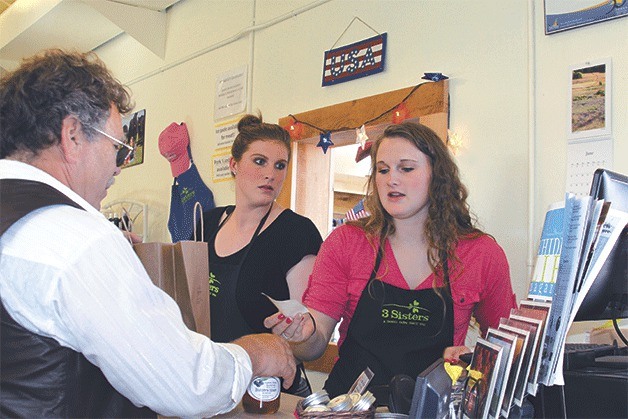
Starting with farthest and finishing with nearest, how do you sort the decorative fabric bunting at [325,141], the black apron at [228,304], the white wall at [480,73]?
the decorative fabric bunting at [325,141]
the black apron at [228,304]
the white wall at [480,73]

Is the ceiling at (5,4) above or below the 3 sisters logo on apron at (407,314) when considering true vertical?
above

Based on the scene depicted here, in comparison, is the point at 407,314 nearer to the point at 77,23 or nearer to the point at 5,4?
the point at 77,23

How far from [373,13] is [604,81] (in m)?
1.17

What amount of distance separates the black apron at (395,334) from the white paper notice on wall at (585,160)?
2.08 ft

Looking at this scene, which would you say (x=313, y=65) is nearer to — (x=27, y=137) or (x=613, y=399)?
(x=27, y=137)

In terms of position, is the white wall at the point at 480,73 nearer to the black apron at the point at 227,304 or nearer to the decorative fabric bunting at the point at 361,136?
the decorative fabric bunting at the point at 361,136

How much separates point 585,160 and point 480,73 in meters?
0.56

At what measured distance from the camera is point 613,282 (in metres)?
1.43

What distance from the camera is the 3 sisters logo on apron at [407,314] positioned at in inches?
73.4

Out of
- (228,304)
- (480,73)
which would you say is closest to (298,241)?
(228,304)

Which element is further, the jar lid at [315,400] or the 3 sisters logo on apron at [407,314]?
the 3 sisters logo on apron at [407,314]

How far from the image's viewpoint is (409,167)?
6.72ft

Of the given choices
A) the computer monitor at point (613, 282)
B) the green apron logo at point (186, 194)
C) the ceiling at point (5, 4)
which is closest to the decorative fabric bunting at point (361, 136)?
the green apron logo at point (186, 194)

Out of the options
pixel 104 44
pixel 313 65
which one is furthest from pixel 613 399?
pixel 104 44
